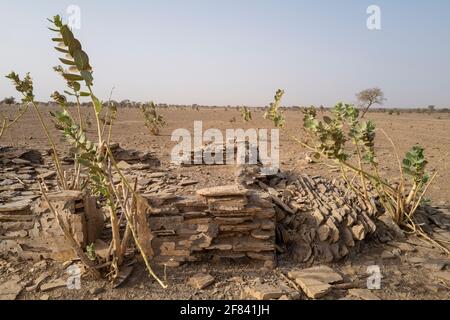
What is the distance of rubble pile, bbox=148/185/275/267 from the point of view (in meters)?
3.86

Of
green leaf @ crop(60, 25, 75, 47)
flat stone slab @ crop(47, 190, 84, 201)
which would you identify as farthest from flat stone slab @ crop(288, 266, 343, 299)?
green leaf @ crop(60, 25, 75, 47)

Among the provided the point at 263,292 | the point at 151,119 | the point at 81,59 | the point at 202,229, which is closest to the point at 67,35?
the point at 81,59

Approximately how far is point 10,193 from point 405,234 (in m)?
6.00

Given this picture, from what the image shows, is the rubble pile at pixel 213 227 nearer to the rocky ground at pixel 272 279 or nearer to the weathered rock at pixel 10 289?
the rocky ground at pixel 272 279

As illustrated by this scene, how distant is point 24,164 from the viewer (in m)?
7.17

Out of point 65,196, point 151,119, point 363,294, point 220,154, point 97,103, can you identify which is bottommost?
point 363,294

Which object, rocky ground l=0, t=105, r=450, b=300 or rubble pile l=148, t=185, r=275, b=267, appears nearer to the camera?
rocky ground l=0, t=105, r=450, b=300

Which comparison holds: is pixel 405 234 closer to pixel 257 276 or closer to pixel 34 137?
pixel 257 276

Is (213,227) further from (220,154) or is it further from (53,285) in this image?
(220,154)

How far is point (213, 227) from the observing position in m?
3.95

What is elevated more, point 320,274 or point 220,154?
point 220,154

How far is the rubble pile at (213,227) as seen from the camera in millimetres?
3863

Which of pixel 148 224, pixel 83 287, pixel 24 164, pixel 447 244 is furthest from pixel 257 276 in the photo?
pixel 24 164

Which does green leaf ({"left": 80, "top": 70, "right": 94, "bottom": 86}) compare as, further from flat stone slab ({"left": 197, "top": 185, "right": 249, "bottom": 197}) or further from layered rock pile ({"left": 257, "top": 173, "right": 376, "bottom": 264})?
layered rock pile ({"left": 257, "top": 173, "right": 376, "bottom": 264})
